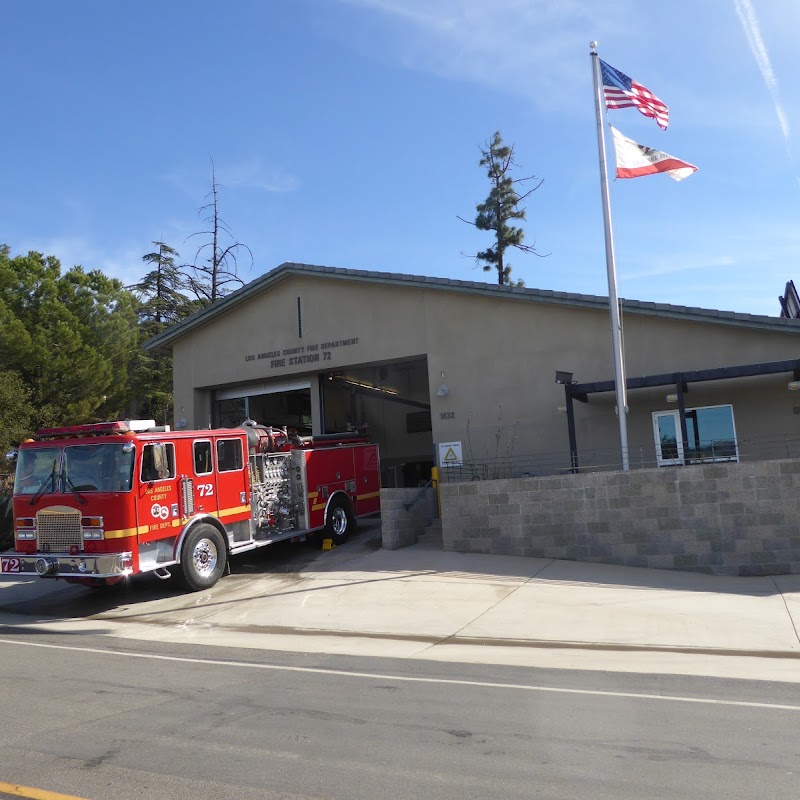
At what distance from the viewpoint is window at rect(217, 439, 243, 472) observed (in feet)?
45.2

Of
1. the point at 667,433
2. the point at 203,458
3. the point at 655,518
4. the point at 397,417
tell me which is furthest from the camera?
the point at 397,417

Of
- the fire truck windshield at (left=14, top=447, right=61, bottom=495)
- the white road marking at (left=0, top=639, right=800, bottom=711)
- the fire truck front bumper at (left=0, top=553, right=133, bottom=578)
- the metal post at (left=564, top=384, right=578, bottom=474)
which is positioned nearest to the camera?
the white road marking at (left=0, top=639, right=800, bottom=711)

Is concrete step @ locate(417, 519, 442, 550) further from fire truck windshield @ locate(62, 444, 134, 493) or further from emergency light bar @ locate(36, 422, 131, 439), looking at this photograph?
emergency light bar @ locate(36, 422, 131, 439)

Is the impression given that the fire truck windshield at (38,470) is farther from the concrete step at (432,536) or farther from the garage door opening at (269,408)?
the garage door opening at (269,408)

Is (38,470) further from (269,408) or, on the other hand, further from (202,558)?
(269,408)

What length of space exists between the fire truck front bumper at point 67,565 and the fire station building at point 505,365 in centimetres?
944

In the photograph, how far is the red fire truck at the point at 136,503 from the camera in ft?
37.7

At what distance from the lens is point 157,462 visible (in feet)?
40.0

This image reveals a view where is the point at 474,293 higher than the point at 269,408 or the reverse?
higher

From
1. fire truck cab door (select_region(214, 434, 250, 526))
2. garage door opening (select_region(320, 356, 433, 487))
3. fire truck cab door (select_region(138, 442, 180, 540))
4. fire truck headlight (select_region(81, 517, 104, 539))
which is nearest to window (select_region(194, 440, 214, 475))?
fire truck cab door (select_region(214, 434, 250, 526))

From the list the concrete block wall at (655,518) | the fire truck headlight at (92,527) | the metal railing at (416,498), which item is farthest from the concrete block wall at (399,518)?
the fire truck headlight at (92,527)

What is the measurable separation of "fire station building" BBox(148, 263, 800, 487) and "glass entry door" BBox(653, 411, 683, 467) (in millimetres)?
32

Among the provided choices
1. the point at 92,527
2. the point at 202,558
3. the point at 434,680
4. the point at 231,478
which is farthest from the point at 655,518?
the point at 92,527

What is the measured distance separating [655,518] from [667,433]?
3.89 meters
